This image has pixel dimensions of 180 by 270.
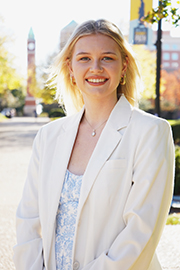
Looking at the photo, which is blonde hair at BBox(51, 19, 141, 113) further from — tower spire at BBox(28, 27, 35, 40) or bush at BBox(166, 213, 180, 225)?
tower spire at BBox(28, 27, 35, 40)

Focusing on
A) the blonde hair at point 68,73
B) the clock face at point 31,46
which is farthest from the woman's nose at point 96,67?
the clock face at point 31,46

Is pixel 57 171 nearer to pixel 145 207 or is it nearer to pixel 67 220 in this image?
pixel 67 220

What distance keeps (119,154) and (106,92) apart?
1.39 ft

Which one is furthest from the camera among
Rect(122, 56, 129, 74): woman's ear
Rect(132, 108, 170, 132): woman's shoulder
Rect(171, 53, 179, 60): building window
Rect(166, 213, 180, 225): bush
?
Rect(171, 53, 179, 60): building window

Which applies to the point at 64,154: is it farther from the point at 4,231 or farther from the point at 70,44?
the point at 4,231

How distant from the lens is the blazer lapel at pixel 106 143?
212 cm

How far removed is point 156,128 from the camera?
Answer: 2070mm

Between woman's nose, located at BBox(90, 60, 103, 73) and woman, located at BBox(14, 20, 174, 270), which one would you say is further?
woman's nose, located at BBox(90, 60, 103, 73)

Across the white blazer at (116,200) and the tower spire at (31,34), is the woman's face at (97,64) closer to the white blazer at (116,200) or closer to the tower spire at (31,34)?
the white blazer at (116,200)

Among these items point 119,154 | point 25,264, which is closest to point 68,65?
point 119,154

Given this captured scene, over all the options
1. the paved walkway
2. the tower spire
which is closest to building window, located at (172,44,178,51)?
the tower spire

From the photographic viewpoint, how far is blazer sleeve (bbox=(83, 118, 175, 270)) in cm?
199

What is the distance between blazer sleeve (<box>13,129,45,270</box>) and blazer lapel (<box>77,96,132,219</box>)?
44cm

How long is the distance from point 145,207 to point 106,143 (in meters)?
0.46
